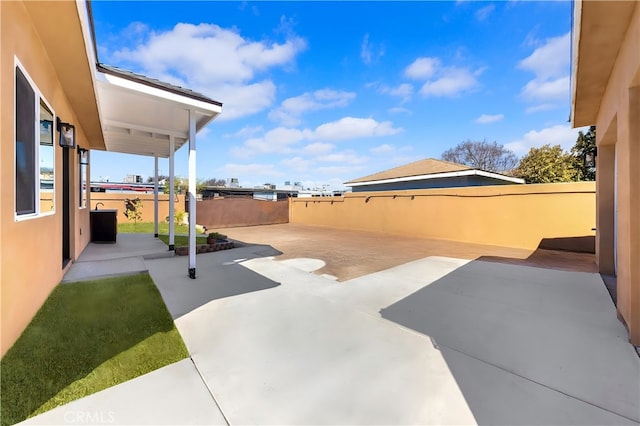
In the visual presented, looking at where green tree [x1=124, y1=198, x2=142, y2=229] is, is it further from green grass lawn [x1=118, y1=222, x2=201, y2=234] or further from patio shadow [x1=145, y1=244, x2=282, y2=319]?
patio shadow [x1=145, y1=244, x2=282, y2=319]

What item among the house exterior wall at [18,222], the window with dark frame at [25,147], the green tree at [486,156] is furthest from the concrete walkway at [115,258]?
the green tree at [486,156]

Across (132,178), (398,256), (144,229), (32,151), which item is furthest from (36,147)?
(132,178)

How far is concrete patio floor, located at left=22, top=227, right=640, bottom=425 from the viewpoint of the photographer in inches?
70.4

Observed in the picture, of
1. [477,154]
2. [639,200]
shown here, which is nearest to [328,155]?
[477,154]

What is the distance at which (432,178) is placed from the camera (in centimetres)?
1608

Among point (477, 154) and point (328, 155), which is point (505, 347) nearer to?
point (477, 154)

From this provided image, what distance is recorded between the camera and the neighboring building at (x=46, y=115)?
238 cm

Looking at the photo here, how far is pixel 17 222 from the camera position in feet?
8.30

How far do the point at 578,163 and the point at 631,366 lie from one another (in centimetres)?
1829

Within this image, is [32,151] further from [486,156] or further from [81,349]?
[486,156]

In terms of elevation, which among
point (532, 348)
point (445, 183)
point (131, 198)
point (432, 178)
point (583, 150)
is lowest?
point (532, 348)

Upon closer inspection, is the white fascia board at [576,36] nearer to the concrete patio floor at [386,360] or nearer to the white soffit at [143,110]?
the concrete patio floor at [386,360]

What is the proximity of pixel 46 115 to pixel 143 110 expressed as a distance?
1691 mm

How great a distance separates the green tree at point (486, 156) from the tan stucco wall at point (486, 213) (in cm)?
2197
